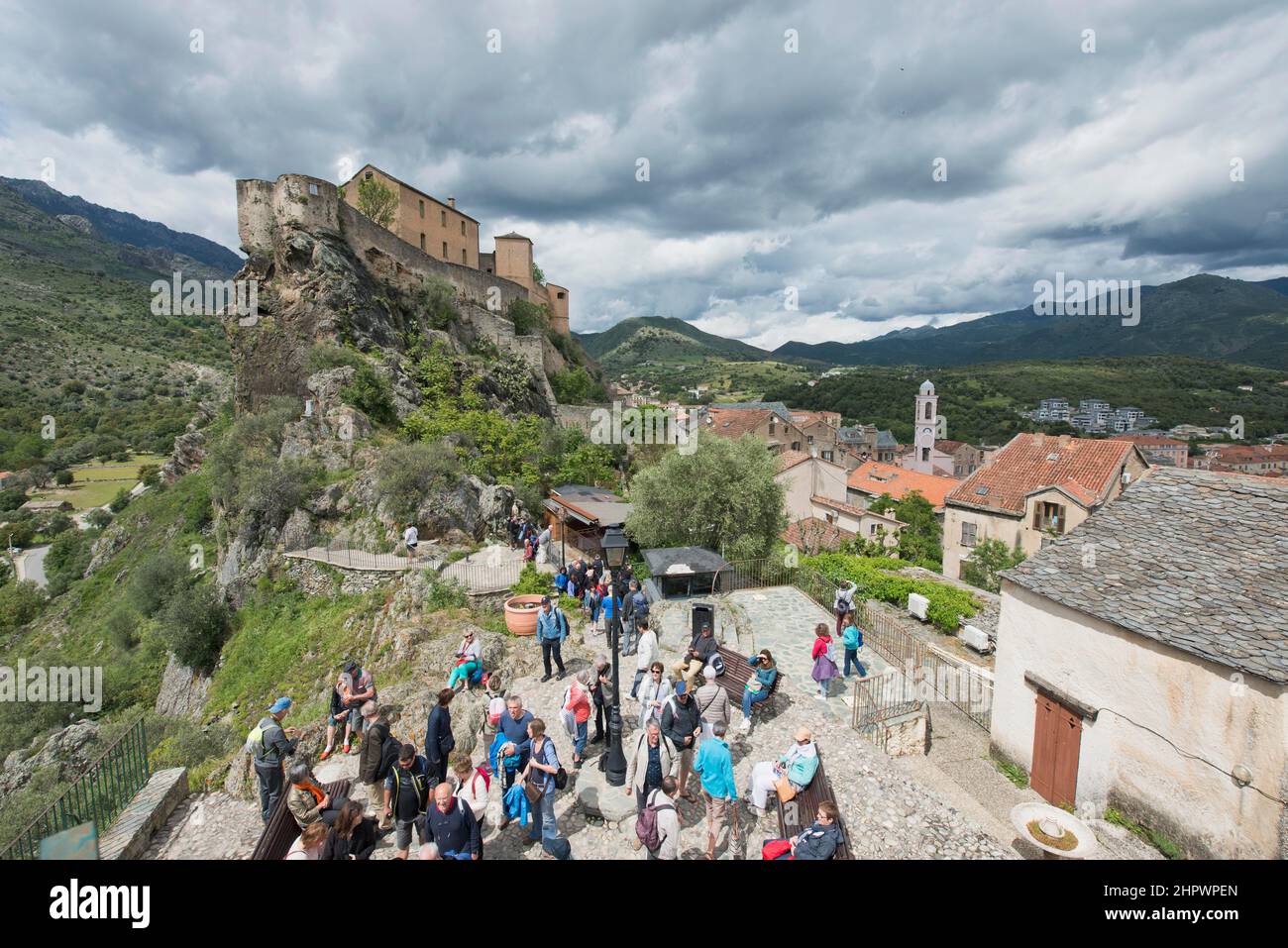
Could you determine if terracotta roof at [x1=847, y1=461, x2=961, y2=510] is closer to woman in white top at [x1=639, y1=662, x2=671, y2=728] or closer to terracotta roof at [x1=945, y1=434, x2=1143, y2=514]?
terracotta roof at [x1=945, y1=434, x2=1143, y2=514]

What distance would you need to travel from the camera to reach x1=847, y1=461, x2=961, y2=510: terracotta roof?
4941 centimetres

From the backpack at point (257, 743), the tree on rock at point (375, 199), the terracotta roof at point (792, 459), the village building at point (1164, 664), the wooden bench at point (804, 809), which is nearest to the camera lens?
the wooden bench at point (804, 809)

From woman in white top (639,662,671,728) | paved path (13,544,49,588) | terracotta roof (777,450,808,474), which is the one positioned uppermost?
terracotta roof (777,450,808,474)

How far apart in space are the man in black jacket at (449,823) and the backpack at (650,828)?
1.67 m

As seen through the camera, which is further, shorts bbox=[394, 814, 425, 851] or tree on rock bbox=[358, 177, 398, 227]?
tree on rock bbox=[358, 177, 398, 227]

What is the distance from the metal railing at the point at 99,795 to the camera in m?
6.93

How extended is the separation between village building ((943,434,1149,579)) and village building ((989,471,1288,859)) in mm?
16756

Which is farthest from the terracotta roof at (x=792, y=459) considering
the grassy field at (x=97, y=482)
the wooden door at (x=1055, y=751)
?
the grassy field at (x=97, y=482)

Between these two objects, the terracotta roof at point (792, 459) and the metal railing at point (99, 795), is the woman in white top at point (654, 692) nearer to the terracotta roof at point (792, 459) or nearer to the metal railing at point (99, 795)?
the metal railing at point (99, 795)

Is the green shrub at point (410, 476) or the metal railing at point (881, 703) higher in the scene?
the green shrub at point (410, 476)

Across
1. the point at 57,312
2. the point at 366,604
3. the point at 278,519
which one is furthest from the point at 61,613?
the point at 57,312
